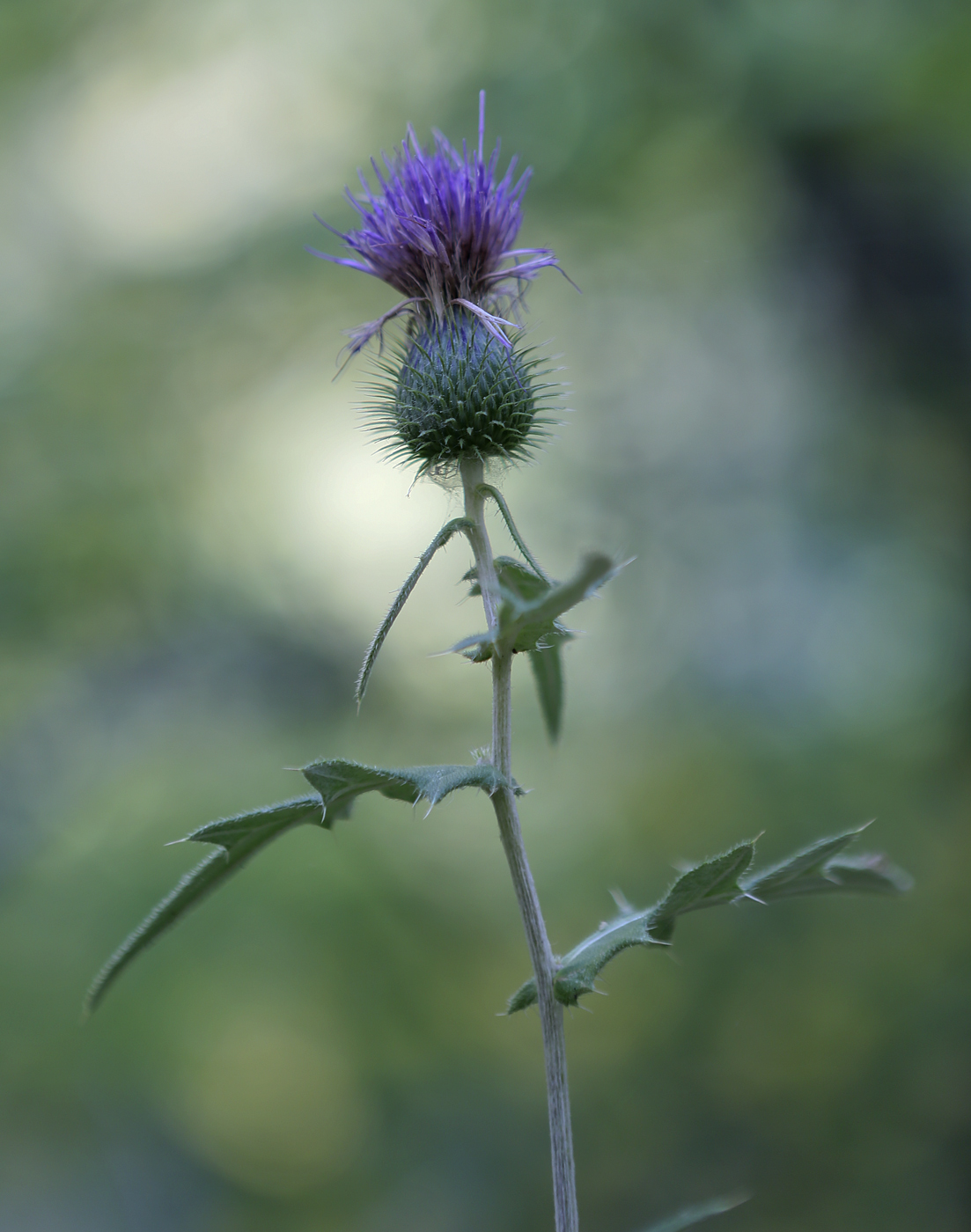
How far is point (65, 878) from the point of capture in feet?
21.2

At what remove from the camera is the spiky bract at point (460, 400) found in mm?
1965

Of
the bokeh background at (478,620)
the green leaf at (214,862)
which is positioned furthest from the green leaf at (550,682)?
the bokeh background at (478,620)

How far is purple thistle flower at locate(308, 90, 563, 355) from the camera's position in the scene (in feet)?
6.89

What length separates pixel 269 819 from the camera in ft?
5.22

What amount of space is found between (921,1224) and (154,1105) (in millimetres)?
4712

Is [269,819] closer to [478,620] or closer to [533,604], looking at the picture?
[533,604]

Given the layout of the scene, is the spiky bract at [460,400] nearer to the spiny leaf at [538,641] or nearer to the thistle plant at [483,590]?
the thistle plant at [483,590]

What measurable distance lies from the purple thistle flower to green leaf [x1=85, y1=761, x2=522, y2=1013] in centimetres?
102

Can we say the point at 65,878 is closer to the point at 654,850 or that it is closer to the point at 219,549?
the point at 219,549

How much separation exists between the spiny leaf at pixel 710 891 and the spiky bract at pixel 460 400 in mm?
1002

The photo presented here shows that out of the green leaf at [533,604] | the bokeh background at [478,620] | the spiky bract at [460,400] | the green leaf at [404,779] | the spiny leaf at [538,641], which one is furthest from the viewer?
the bokeh background at [478,620]

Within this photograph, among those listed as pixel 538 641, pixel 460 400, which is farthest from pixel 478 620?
pixel 538 641

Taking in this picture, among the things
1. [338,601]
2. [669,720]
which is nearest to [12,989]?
[338,601]

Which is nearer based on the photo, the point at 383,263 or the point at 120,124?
the point at 383,263
